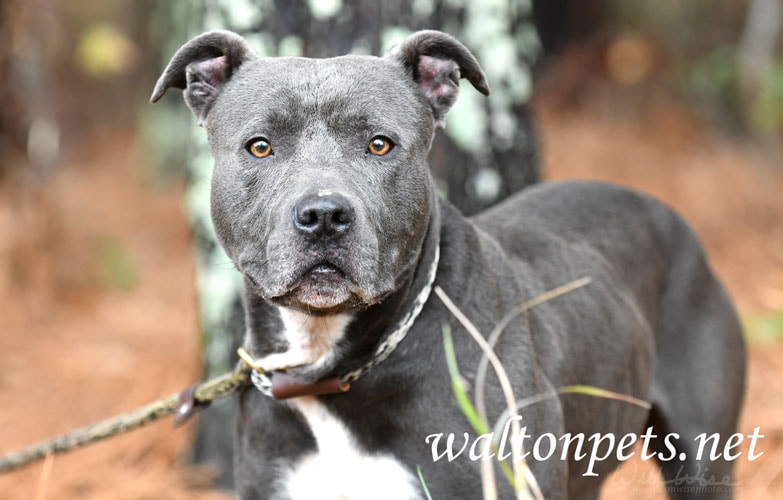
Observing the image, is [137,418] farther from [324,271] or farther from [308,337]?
[324,271]

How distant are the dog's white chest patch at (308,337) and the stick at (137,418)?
7.5 inches

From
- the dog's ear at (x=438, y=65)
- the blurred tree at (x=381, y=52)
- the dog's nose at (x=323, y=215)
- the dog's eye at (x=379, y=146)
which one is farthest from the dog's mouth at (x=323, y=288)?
the blurred tree at (x=381, y=52)

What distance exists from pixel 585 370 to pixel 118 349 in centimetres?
430

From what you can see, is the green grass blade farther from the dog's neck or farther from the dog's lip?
the dog's lip

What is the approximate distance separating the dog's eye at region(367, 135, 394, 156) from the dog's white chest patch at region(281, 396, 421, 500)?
0.87 m

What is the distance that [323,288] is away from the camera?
9.20ft

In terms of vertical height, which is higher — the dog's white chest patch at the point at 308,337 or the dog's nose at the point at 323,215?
the dog's nose at the point at 323,215

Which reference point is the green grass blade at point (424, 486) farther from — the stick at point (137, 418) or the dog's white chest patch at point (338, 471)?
the stick at point (137, 418)

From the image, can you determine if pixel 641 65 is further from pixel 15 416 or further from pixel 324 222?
pixel 324 222

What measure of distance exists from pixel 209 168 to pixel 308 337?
177 centimetres

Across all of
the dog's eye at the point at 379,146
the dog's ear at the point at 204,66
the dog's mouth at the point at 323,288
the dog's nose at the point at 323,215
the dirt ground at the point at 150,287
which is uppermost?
the dog's ear at the point at 204,66

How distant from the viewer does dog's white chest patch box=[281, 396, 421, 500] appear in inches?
118

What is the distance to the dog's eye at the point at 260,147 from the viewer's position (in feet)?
9.90

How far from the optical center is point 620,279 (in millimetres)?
3953
